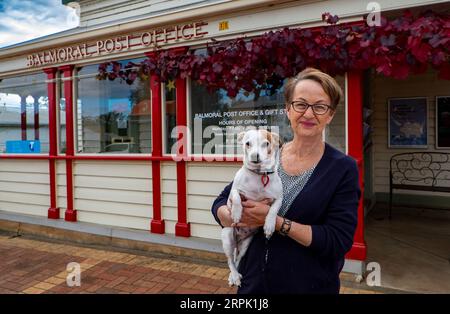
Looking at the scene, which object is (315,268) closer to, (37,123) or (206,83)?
(206,83)

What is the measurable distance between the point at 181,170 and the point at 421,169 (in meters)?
4.77

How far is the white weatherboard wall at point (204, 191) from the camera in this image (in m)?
4.68

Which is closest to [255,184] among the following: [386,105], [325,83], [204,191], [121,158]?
[325,83]

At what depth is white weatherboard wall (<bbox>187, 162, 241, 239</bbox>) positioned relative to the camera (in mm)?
4676

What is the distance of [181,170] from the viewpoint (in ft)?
16.1

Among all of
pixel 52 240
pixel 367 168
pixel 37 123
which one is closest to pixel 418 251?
pixel 367 168

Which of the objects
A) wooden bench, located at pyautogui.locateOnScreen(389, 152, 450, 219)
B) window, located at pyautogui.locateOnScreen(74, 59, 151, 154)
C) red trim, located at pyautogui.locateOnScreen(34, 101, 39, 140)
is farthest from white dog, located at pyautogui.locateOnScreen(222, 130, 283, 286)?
red trim, located at pyautogui.locateOnScreen(34, 101, 39, 140)

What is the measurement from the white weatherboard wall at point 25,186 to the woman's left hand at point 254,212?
535 cm

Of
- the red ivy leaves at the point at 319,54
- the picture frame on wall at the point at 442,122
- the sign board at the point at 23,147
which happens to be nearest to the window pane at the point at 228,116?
the red ivy leaves at the point at 319,54

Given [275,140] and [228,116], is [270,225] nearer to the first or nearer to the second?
[275,140]

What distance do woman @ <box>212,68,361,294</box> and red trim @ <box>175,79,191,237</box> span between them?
320cm

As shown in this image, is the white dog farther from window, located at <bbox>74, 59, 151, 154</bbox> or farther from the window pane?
window, located at <bbox>74, 59, 151, 154</bbox>

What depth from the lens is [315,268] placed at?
65.0 inches

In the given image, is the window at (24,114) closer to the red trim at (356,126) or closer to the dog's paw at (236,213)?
the red trim at (356,126)
